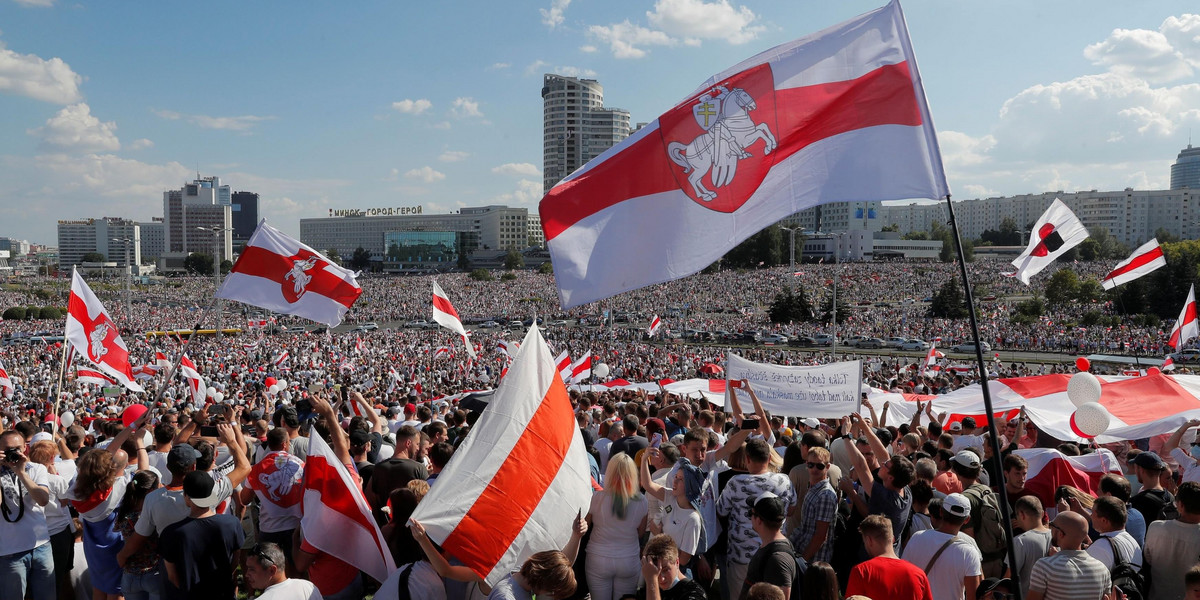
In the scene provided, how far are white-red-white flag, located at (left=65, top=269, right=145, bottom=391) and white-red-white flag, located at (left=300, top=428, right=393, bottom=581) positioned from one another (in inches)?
297

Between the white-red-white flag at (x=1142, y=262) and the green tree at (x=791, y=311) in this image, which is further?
the green tree at (x=791, y=311)

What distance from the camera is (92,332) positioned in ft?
33.6

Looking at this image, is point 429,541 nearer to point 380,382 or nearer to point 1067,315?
point 380,382

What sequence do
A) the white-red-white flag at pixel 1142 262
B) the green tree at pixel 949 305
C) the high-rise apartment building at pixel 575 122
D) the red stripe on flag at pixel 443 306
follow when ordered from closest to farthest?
1. the red stripe on flag at pixel 443 306
2. the white-red-white flag at pixel 1142 262
3. the green tree at pixel 949 305
4. the high-rise apartment building at pixel 575 122

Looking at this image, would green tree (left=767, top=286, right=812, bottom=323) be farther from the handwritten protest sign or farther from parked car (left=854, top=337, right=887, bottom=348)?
the handwritten protest sign

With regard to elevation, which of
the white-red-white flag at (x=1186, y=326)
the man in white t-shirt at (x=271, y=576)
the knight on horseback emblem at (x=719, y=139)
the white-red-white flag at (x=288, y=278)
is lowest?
the man in white t-shirt at (x=271, y=576)

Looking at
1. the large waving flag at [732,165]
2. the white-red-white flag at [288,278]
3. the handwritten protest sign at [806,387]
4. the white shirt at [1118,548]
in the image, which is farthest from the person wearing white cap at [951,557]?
the white-red-white flag at [288,278]

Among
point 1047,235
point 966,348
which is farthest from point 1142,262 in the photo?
point 966,348

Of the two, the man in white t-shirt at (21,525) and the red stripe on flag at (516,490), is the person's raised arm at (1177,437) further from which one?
the man in white t-shirt at (21,525)

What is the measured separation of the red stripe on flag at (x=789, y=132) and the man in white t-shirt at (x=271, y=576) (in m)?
2.02

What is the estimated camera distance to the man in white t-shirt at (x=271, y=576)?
328cm

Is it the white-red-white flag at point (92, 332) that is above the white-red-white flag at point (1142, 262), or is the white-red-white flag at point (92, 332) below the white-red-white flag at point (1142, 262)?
below

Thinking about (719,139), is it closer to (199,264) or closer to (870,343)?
(870,343)

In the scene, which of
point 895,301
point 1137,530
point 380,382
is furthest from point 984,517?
point 895,301
